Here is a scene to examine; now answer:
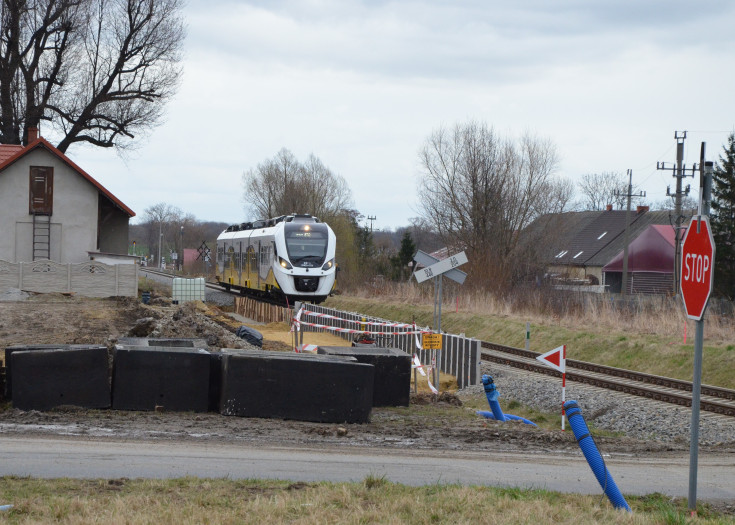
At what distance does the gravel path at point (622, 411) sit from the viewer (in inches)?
525

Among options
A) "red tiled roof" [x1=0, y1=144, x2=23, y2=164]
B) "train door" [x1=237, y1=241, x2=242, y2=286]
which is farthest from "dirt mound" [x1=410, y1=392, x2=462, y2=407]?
"red tiled roof" [x1=0, y1=144, x2=23, y2=164]

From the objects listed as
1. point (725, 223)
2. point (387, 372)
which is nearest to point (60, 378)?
point (387, 372)

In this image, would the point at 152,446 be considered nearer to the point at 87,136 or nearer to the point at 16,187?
the point at 16,187

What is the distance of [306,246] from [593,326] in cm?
1180

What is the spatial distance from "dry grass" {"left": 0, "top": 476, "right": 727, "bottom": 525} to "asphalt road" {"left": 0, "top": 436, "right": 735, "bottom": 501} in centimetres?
49

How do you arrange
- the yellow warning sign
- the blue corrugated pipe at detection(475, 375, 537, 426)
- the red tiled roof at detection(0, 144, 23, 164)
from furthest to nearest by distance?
the red tiled roof at detection(0, 144, 23, 164), the yellow warning sign, the blue corrugated pipe at detection(475, 375, 537, 426)

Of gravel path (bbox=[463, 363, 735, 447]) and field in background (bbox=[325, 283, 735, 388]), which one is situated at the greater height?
field in background (bbox=[325, 283, 735, 388])

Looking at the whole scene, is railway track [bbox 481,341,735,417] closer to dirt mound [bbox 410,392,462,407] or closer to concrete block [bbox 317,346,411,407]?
dirt mound [bbox 410,392,462,407]

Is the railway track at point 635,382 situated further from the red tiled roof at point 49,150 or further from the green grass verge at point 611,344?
the red tiled roof at point 49,150

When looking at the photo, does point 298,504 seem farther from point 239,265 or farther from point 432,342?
point 239,265

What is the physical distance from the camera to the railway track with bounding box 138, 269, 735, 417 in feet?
51.9

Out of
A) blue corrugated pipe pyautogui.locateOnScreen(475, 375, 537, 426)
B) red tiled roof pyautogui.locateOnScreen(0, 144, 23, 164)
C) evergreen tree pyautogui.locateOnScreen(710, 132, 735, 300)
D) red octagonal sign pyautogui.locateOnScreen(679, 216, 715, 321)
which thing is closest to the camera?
red octagonal sign pyautogui.locateOnScreen(679, 216, 715, 321)

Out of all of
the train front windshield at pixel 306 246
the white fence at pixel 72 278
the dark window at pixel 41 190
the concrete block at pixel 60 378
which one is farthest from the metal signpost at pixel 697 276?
the dark window at pixel 41 190

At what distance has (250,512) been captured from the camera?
235 inches
